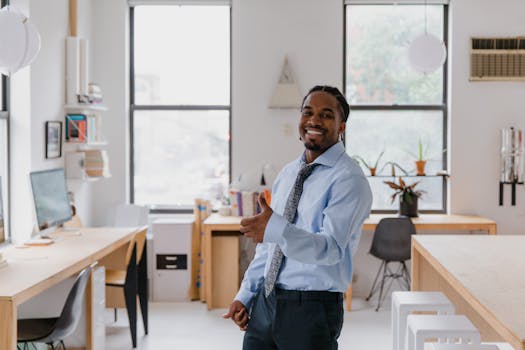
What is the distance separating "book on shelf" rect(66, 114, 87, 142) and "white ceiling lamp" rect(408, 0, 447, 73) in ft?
8.81

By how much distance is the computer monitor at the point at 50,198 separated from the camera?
4.23 meters

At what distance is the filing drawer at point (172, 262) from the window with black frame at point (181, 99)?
2.16 ft

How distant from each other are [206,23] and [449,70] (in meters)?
2.22

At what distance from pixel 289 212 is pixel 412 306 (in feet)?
4.09

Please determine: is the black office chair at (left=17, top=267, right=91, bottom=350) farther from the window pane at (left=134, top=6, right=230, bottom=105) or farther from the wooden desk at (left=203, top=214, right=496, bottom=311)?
the window pane at (left=134, top=6, right=230, bottom=105)

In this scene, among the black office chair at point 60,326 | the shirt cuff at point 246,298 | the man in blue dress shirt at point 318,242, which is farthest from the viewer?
the black office chair at point 60,326

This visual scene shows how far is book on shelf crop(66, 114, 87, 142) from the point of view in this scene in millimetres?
5641

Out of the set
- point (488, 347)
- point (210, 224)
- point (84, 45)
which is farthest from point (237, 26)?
point (488, 347)

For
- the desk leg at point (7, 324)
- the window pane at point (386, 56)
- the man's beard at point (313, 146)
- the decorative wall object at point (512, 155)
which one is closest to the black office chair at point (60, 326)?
the desk leg at point (7, 324)

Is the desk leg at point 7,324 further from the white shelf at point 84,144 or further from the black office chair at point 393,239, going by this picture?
the black office chair at point 393,239

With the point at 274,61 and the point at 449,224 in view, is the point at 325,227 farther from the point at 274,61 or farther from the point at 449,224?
the point at 274,61

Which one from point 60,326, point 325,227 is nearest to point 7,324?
point 60,326

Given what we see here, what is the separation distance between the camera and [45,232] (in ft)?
14.3

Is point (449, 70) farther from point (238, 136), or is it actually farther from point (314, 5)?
point (238, 136)
